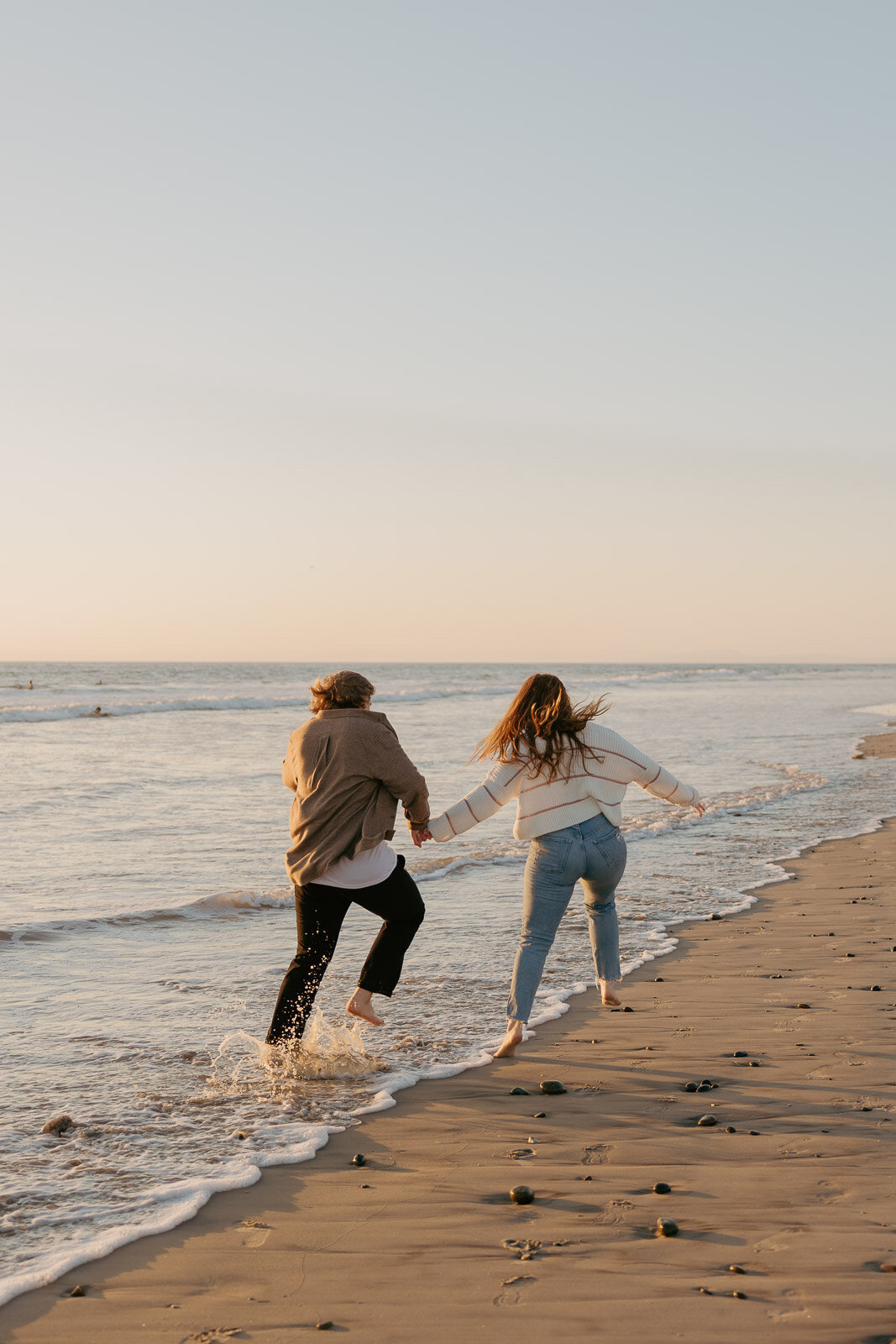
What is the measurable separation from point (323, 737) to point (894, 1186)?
2.97m

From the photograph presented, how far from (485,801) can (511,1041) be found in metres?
1.21

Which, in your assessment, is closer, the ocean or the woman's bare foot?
the ocean

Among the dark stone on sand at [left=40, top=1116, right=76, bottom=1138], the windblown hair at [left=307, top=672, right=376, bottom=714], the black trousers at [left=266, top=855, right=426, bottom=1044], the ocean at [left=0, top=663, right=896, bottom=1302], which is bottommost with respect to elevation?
the ocean at [left=0, top=663, right=896, bottom=1302]

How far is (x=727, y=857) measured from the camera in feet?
36.6

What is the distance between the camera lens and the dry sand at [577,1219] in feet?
9.73

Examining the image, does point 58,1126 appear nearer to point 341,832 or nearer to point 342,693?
point 341,832

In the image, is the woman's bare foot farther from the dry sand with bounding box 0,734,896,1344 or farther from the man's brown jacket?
the man's brown jacket

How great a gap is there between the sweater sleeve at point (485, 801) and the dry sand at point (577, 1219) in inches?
47.6

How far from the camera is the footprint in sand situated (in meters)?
3.04

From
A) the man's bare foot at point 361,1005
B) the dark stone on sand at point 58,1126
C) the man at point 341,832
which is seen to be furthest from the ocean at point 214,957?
the man at point 341,832

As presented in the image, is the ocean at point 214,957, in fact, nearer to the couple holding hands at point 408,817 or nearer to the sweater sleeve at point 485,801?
the couple holding hands at point 408,817

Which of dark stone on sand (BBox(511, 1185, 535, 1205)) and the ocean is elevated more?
dark stone on sand (BBox(511, 1185, 535, 1205))

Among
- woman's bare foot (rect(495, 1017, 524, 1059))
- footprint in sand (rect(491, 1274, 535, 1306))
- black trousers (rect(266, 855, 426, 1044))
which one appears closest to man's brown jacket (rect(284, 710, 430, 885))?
black trousers (rect(266, 855, 426, 1044))

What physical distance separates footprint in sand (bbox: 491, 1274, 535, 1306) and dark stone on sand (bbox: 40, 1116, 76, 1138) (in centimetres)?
213
